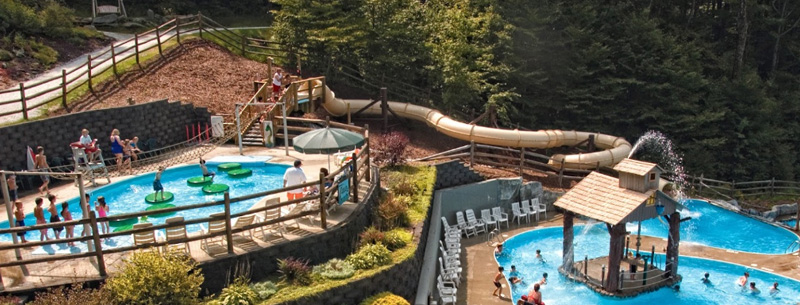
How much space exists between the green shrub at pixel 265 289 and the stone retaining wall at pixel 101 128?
37.9 feet

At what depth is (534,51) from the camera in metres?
33.1

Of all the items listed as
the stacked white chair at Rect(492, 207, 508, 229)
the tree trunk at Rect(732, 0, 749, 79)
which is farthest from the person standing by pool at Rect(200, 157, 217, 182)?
the tree trunk at Rect(732, 0, 749, 79)

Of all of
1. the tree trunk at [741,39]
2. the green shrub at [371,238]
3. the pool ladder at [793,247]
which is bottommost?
the pool ladder at [793,247]

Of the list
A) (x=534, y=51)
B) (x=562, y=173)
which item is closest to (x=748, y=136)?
(x=534, y=51)

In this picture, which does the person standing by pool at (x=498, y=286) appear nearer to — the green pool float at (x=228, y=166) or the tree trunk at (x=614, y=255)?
the tree trunk at (x=614, y=255)

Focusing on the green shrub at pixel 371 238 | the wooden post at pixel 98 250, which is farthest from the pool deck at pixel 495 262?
the wooden post at pixel 98 250

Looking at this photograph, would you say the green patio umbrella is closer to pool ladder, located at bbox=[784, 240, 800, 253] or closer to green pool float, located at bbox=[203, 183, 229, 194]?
green pool float, located at bbox=[203, 183, 229, 194]

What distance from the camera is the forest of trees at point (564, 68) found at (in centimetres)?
3195

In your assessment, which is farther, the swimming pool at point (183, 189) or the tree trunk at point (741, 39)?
the tree trunk at point (741, 39)

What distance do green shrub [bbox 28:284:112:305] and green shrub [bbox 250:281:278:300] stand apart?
2.84 m

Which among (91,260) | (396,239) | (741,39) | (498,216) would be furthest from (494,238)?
(741,39)

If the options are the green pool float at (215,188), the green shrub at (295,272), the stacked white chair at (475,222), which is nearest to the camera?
the green shrub at (295,272)

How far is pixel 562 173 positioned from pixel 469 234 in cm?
568

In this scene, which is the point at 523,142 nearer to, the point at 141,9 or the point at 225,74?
the point at 225,74
